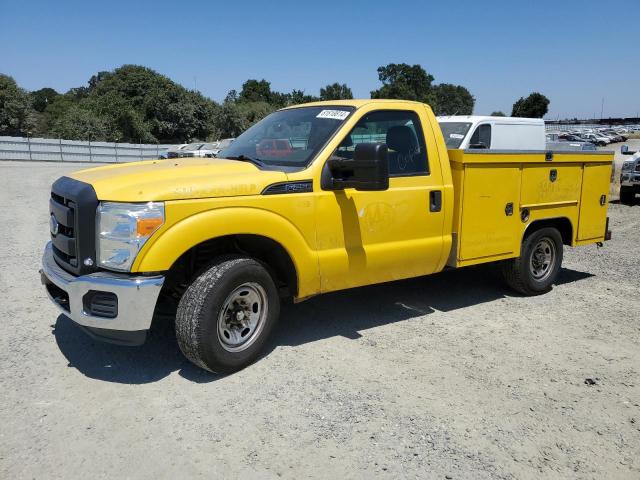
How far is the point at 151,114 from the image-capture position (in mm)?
52594

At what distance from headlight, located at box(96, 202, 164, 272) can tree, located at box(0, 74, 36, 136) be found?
50922 millimetres

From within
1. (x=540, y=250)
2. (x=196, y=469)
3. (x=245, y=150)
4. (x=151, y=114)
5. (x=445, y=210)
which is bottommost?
(x=196, y=469)

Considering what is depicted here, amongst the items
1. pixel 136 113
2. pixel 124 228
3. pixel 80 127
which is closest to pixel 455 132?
pixel 124 228

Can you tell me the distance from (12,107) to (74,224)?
51148mm

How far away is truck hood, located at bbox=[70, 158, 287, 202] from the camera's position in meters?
3.67

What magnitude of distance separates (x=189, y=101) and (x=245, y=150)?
5084 centimetres

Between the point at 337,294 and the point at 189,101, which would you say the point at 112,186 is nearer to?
the point at 337,294

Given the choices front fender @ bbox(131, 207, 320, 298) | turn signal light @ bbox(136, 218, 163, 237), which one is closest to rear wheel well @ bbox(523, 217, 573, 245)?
front fender @ bbox(131, 207, 320, 298)

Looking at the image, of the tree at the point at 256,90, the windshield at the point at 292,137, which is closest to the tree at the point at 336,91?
the tree at the point at 256,90

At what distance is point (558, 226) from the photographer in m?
6.51

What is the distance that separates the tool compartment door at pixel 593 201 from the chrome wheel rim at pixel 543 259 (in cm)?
43

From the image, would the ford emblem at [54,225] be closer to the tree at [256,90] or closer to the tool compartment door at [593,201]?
the tool compartment door at [593,201]

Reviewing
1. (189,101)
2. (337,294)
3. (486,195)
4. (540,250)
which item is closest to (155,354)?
(337,294)

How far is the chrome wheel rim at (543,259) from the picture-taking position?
633 centimetres
